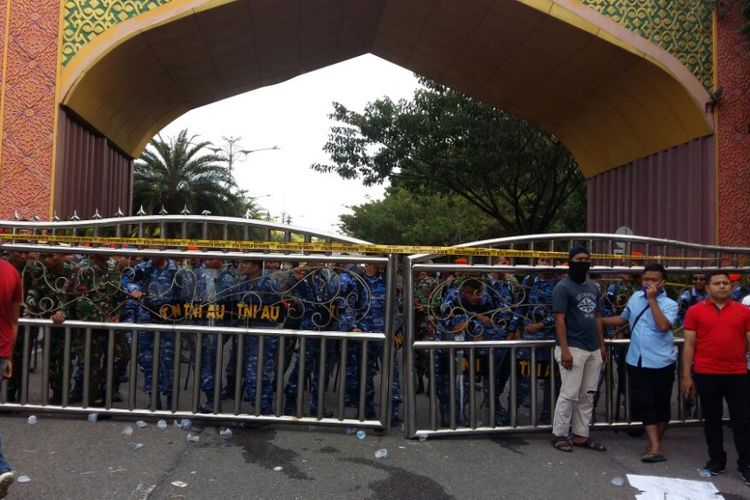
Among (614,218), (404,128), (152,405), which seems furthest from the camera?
(404,128)

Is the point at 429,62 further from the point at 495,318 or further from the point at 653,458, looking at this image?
the point at 653,458

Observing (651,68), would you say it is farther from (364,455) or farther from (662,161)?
(364,455)

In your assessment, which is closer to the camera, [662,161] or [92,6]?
[92,6]

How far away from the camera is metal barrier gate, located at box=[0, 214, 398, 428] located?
16.8 ft

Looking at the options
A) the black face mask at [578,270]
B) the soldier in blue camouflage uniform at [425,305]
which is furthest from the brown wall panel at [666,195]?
the soldier in blue camouflage uniform at [425,305]

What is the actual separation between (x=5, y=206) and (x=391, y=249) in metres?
7.53

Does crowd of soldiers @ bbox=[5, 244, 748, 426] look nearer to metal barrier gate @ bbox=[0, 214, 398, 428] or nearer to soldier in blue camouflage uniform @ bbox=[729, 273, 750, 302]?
metal barrier gate @ bbox=[0, 214, 398, 428]

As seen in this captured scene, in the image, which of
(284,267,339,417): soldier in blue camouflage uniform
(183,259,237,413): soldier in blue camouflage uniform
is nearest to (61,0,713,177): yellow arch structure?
(183,259,237,413): soldier in blue camouflage uniform

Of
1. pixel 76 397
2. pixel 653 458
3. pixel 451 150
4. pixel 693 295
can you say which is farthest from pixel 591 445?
pixel 451 150

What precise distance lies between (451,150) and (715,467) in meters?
14.8

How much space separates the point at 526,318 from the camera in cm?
524

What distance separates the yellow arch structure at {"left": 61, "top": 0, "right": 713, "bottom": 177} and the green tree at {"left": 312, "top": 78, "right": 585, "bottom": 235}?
2.76m

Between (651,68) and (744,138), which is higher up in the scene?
(651,68)

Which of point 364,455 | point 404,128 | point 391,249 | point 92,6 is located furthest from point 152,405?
point 404,128
